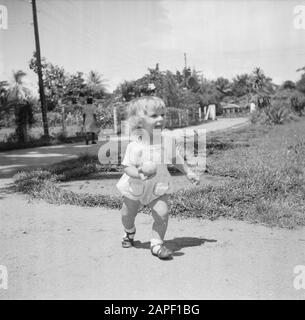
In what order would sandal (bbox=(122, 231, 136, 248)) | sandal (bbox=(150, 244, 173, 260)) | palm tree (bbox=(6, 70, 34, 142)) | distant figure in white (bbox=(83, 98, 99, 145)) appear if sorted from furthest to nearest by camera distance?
palm tree (bbox=(6, 70, 34, 142)) → distant figure in white (bbox=(83, 98, 99, 145)) → sandal (bbox=(122, 231, 136, 248)) → sandal (bbox=(150, 244, 173, 260))

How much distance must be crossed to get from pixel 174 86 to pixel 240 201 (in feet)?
101

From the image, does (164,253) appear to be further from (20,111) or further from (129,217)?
(20,111)

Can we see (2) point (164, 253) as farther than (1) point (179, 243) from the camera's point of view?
No

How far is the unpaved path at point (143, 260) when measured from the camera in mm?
2828

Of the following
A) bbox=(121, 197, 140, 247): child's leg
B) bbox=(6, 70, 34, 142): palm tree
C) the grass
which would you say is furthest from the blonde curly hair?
bbox=(6, 70, 34, 142): palm tree

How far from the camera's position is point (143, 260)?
3.43m

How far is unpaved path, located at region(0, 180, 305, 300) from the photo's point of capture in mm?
2828

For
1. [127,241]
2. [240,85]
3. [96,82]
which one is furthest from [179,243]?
[240,85]

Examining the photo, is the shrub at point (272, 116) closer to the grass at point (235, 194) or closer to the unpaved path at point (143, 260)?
the grass at point (235, 194)

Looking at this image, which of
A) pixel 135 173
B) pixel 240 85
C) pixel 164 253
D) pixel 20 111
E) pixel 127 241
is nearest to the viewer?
pixel 164 253

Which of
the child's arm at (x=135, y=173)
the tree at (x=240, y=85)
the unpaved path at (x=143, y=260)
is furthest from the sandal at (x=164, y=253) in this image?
the tree at (x=240, y=85)

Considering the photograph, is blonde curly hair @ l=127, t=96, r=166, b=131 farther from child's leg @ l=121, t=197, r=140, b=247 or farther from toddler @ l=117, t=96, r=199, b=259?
child's leg @ l=121, t=197, r=140, b=247
